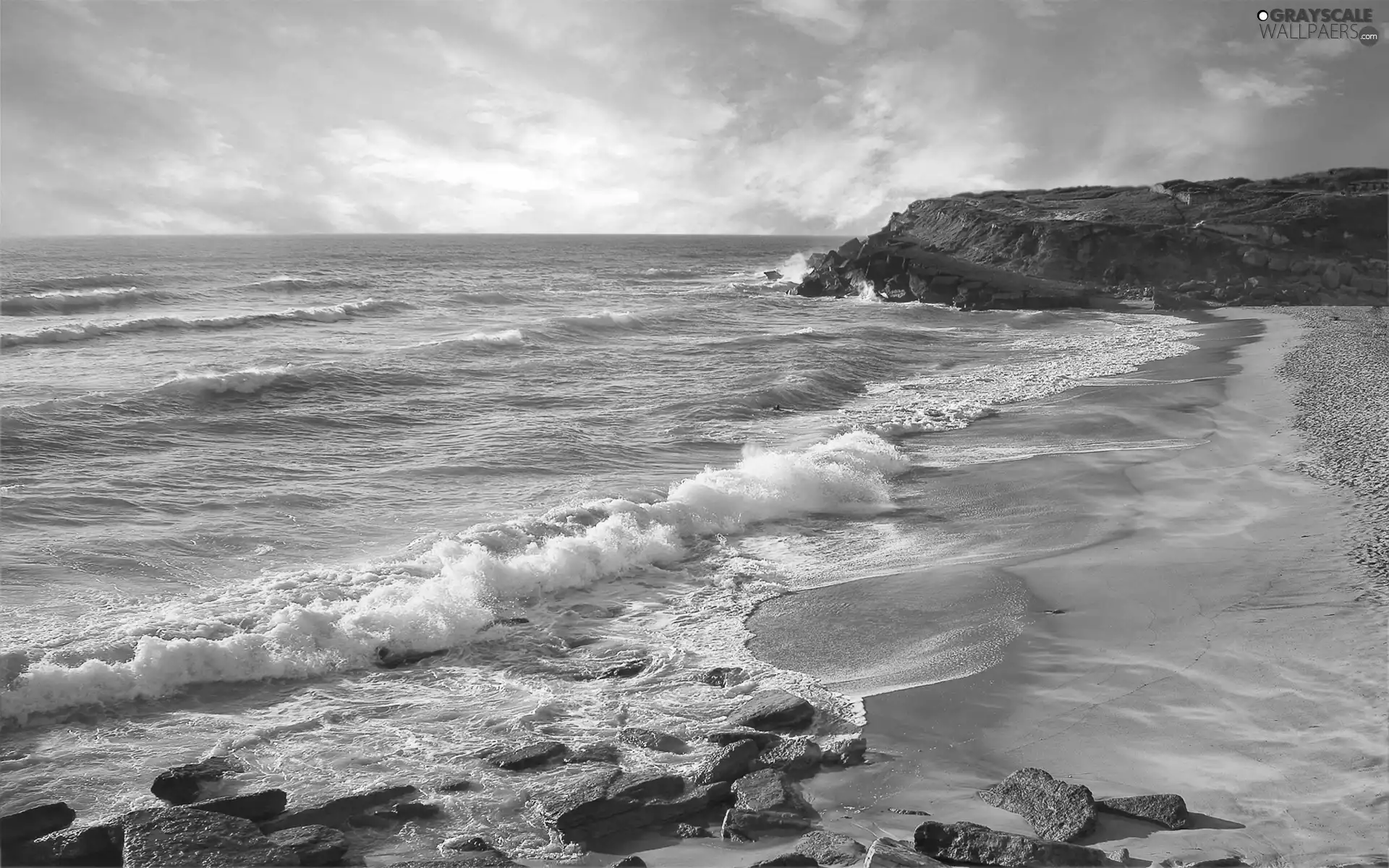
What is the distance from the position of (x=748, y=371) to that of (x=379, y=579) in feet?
55.5

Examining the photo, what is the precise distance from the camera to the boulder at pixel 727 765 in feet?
22.7

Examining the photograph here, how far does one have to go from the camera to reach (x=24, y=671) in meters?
8.52

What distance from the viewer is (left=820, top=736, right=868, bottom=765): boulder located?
7.21 meters

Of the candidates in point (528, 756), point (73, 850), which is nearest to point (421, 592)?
point (528, 756)

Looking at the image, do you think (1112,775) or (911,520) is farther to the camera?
(911,520)

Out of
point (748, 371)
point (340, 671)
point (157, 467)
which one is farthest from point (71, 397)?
point (748, 371)

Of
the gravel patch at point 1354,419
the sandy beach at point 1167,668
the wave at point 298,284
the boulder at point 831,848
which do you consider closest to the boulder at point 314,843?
the boulder at point 831,848

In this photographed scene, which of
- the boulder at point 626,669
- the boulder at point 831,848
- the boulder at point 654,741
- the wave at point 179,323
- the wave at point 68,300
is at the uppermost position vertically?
the wave at point 68,300

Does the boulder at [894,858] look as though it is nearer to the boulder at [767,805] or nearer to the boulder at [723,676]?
the boulder at [767,805]

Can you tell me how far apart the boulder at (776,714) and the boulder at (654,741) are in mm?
526

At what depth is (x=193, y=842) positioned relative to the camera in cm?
596

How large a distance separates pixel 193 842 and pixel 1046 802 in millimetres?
5485

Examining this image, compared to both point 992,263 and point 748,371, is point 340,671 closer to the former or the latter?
point 748,371

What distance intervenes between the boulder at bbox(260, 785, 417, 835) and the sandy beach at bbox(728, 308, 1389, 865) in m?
3.08
